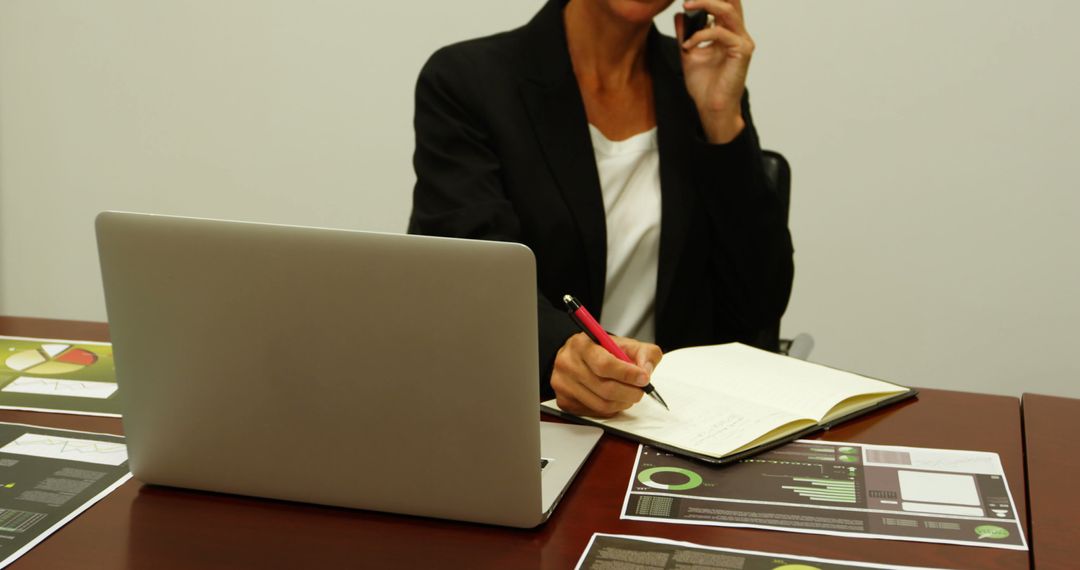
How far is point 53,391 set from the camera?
3.83ft

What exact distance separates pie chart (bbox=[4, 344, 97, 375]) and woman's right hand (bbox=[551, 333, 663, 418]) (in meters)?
0.60

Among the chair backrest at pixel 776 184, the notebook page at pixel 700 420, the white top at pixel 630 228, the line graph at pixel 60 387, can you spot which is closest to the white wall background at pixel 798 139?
the chair backrest at pixel 776 184

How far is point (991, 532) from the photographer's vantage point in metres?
0.83

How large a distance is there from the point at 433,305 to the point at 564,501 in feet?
0.75

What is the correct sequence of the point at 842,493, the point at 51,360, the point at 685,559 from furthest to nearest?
the point at 51,360 → the point at 842,493 → the point at 685,559

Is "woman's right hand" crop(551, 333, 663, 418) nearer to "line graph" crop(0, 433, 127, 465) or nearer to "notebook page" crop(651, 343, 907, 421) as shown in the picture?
"notebook page" crop(651, 343, 907, 421)

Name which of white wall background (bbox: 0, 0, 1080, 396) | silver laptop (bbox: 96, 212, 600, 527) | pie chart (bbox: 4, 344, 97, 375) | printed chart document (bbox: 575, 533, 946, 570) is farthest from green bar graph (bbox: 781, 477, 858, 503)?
white wall background (bbox: 0, 0, 1080, 396)

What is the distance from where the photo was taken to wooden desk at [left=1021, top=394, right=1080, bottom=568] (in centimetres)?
81

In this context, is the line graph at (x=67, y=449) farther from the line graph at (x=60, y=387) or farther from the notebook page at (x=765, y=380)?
the notebook page at (x=765, y=380)

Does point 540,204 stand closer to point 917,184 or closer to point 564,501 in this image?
point 564,501

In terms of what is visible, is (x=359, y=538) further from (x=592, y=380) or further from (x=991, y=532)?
(x=991, y=532)

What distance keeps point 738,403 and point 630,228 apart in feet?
1.95

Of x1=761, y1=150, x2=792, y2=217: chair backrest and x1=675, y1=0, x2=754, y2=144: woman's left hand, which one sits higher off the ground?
x1=675, y1=0, x2=754, y2=144: woman's left hand

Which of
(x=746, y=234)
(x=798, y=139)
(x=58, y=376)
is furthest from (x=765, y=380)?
(x=798, y=139)
